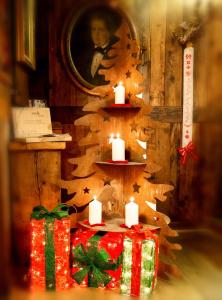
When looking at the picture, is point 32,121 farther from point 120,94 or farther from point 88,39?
point 88,39

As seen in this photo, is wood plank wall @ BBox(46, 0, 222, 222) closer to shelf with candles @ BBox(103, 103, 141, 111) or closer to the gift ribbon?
shelf with candles @ BBox(103, 103, 141, 111)

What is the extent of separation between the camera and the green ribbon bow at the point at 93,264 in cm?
164

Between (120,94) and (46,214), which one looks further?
(120,94)

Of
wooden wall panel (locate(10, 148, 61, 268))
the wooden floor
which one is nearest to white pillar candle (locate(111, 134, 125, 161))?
wooden wall panel (locate(10, 148, 61, 268))

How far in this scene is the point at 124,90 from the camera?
1796 mm

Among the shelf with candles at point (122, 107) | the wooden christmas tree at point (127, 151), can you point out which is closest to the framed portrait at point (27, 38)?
the wooden christmas tree at point (127, 151)

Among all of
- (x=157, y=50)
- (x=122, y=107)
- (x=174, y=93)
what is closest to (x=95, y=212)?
(x=122, y=107)

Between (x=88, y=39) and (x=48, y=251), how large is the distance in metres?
1.66

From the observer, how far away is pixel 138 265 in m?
1.61

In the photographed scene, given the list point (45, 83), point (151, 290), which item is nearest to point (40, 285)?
point (151, 290)

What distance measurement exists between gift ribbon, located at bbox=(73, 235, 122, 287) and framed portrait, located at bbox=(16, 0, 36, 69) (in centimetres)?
113

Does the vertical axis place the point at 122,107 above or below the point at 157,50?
below

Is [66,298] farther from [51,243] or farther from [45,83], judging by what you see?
[45,83]

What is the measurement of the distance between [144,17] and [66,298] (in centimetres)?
206
